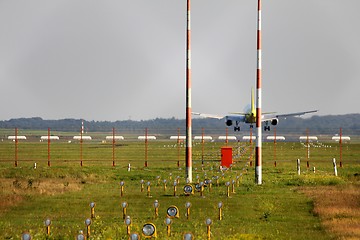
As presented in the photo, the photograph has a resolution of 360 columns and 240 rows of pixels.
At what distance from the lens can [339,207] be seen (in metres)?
30.7

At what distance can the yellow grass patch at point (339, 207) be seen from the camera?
961 inches

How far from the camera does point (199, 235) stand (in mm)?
22266

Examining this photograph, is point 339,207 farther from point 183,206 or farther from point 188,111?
point 188,111

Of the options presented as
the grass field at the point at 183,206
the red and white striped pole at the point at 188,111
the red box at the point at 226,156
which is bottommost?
the grass field at the point at 183,206

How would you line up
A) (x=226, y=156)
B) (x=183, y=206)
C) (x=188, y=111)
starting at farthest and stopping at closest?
(x=226, y=156) < (x=188, y=111) < (x=183, y=206)

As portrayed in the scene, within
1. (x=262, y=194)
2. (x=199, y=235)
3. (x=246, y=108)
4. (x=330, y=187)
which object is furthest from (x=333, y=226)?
(x=246, y=108)

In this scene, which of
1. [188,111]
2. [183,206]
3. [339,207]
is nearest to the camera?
[339,207]

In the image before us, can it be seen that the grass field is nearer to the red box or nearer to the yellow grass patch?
the yellow grass patch

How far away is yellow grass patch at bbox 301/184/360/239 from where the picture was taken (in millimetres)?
24403

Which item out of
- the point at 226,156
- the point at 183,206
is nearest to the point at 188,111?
the point at 183,206

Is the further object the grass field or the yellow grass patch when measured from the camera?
the yellow grass patch

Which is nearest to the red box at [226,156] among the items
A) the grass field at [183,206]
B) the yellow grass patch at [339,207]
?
the grass field at [183,206]

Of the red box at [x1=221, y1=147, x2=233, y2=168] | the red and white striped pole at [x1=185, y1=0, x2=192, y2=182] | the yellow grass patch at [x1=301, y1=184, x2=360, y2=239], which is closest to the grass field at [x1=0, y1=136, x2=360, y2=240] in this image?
the yellow grass patch at [x1=301, y1=184, x2=360, y2=239]

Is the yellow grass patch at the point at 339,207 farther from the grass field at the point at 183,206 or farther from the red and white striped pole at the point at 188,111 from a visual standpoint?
the red and white striped pole at the point at 188,111
